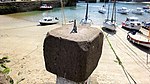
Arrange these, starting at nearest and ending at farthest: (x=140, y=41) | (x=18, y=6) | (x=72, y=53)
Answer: (x=72, y=53) → (x=140, y=41) → (x=18, y=6)

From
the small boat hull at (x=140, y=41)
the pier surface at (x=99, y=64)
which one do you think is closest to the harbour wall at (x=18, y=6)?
the pier surface at (x=99, y=64)

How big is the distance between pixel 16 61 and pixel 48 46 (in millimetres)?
12422

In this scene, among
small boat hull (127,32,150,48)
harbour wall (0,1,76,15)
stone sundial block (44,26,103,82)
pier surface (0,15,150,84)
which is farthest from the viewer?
harbour wall (0,1,76,15)

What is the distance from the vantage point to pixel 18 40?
24.0 metres

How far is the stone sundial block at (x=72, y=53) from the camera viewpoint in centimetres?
393

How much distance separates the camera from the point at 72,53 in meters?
3.96

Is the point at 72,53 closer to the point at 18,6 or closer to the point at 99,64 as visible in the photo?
the point at 99,64

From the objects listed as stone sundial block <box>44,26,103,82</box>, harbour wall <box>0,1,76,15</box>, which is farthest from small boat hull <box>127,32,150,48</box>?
harbour wall <box>0,1,76,15</box>

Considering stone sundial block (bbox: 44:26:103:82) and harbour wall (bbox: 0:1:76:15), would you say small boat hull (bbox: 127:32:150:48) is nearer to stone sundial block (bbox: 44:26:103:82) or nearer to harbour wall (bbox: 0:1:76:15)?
stone sundial block (bbox: 44:26:103:82)

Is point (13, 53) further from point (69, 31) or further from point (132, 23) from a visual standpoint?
point (132, 23)

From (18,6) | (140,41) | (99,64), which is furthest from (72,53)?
(18,6)

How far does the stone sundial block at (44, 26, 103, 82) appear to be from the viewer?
393cm

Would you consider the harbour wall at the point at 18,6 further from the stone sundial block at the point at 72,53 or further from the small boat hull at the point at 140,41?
the stone sundial block at the point at 72,53

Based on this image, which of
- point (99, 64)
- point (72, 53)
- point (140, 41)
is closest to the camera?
point (72, 53)
